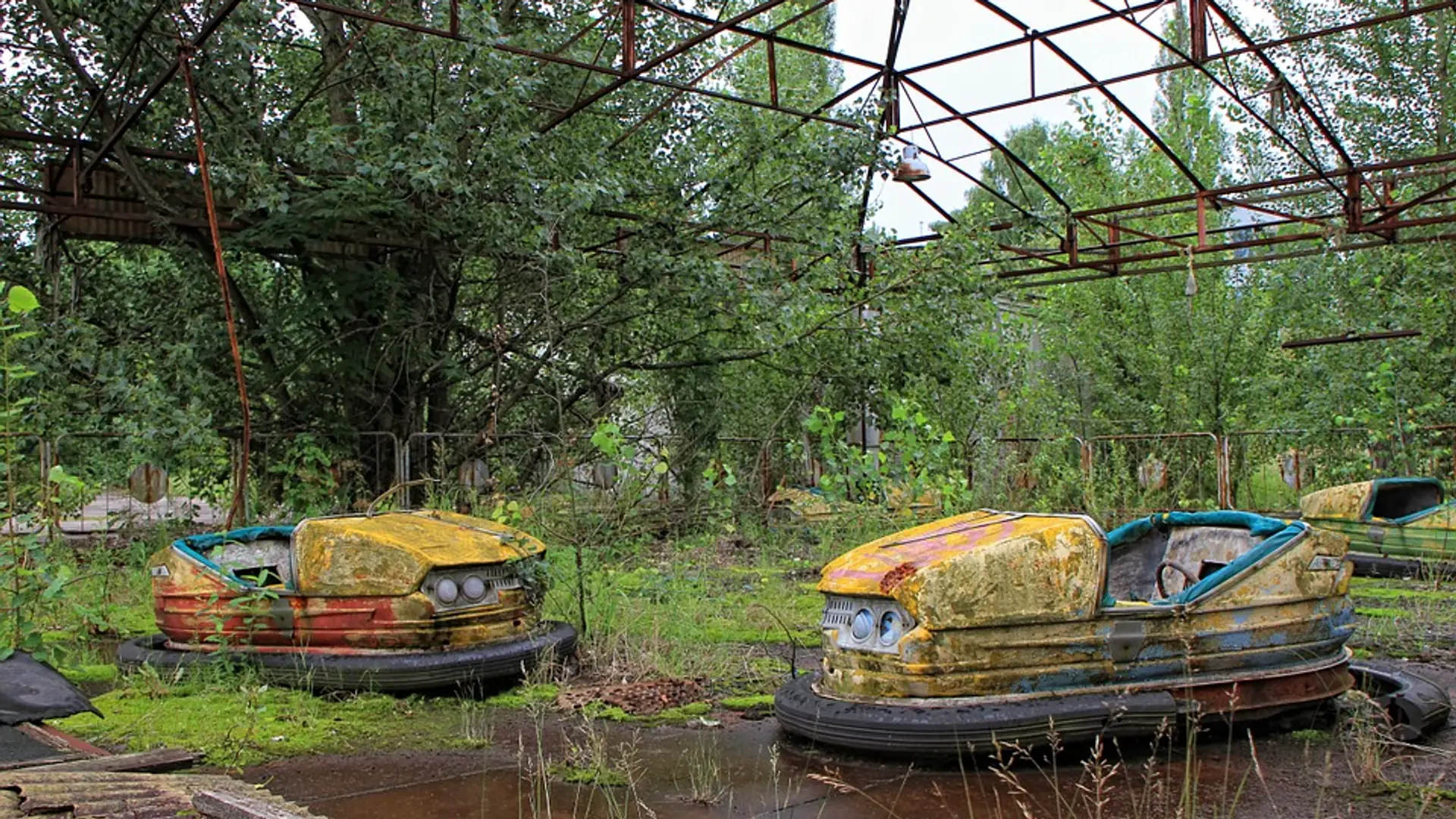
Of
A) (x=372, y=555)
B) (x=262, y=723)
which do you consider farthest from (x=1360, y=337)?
(x=262, y=723)

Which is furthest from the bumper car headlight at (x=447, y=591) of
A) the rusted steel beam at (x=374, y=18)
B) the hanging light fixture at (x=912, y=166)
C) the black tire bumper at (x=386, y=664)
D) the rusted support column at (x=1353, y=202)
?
the rusted support column at (x=1353, y=202)

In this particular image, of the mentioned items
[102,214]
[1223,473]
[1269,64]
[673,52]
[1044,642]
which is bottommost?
[1044,642]

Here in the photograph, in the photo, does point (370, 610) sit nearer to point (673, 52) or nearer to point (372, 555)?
point (372, 555)

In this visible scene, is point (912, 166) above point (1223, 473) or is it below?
above

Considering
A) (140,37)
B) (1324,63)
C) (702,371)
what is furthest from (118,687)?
(1324,63)

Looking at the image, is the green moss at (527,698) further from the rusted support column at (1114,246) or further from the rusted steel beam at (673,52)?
the rusted support column at (1114,246)

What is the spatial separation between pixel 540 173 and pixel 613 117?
72.9 inches

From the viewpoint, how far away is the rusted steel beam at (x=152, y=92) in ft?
19.5

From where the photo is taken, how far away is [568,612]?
5.27m

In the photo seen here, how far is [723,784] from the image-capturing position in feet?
10.6

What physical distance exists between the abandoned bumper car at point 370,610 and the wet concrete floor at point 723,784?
0.74m

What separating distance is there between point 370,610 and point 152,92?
3.67 meters

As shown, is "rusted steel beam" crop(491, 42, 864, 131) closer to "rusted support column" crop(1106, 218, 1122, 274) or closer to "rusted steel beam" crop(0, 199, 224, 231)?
"rusted steel beam" crop(0, 199, 224, 231)

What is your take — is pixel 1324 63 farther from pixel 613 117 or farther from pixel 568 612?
pixel 568 612
